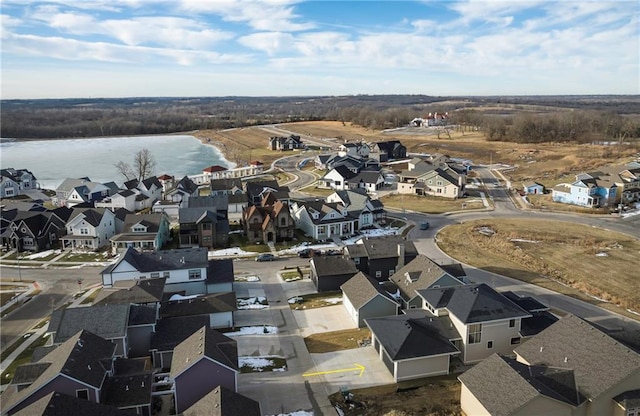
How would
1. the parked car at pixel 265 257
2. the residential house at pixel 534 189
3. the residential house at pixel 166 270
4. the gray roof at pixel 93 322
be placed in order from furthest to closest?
the residential house at pixel 534 189 → the parked car at pixel 265 257 → the residential house at pixel 166 270 → the gray roof at pixel 93 322

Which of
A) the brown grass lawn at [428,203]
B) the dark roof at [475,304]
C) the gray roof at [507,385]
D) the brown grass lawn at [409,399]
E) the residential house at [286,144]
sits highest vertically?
the residential house at [286,144]

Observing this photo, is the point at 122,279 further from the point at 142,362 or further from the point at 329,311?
the point at 329,311

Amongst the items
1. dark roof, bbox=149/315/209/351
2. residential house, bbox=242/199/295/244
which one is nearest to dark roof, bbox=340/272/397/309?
dark roof, bbox=149/315/209/351

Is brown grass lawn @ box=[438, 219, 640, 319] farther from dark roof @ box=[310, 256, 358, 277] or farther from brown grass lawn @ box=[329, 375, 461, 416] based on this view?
brown grass lawn @ box=[329, 375, 461, 416]

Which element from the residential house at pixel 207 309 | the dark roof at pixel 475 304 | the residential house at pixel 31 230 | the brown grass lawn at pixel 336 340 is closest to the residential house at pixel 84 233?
the residential house at pixel 31 230

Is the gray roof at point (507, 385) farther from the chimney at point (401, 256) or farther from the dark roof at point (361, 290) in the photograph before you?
the chimney at point (401, 256)

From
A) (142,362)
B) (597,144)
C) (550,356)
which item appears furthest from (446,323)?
(597,144)
